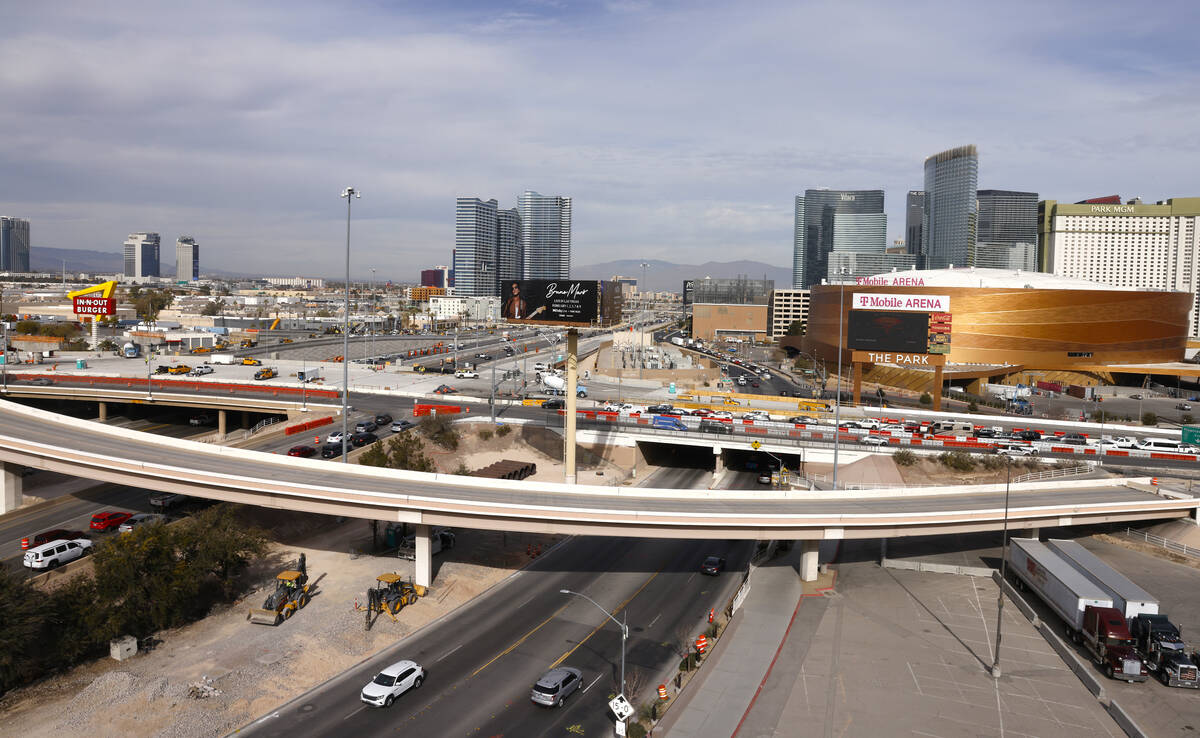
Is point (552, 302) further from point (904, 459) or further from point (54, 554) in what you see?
point (904, 459)

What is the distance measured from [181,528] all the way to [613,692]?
21.4 meters

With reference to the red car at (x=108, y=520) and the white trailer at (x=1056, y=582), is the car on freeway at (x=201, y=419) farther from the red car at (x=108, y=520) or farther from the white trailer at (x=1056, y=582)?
the white trailer at (x=1056, y=582)

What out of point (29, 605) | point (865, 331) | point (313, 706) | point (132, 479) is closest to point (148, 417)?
point (132, 479)

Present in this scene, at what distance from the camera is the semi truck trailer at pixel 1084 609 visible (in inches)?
970

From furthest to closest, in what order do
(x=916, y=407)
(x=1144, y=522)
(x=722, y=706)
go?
1. (x=916, y=407)
2. (x=1144, y=522)
3. (x=722, y=706)

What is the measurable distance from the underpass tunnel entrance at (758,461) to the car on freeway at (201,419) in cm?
5086

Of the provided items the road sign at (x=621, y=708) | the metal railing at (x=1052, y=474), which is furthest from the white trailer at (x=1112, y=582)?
the road sign at (x=621, y=708)

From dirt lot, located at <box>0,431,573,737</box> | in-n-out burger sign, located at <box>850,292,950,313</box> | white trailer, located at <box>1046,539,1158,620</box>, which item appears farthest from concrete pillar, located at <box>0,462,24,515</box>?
in-n-out burger sign, located at <box>850,292,950,313</box>

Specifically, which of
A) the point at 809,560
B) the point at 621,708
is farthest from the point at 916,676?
the point at 621,708

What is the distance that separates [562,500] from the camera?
31.5 meters

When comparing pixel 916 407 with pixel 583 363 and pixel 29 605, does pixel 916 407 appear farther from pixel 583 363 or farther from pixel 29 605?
pixel 29 605

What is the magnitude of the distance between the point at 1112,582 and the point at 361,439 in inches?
1768

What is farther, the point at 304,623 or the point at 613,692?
the point at 304,623

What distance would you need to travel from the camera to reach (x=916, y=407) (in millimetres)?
77562
